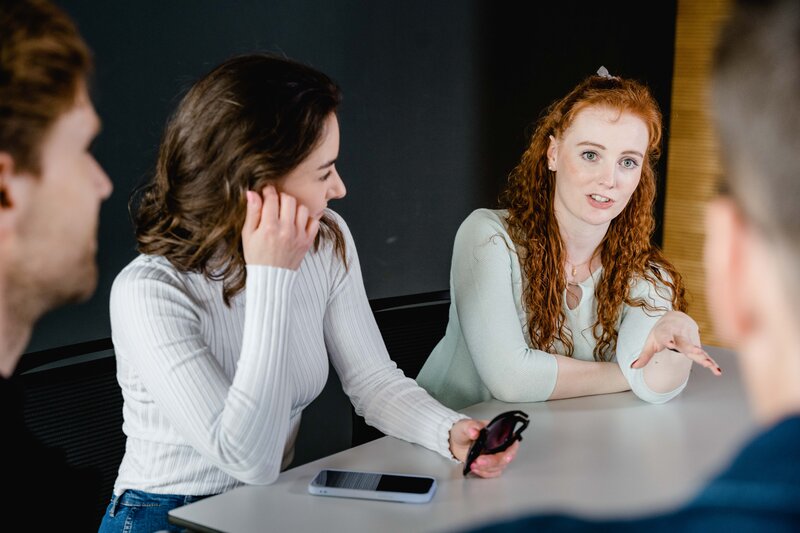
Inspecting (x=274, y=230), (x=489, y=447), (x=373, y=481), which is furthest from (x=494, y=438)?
(x=274, y=230)

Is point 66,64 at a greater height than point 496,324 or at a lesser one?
greater

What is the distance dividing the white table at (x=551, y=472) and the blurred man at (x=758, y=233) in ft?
Answer: 2.89

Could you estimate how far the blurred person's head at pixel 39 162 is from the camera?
1221 mm

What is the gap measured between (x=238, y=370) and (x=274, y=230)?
0.26 m

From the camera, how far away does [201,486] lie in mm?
1704

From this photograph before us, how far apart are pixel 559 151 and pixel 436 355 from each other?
615 millimetres

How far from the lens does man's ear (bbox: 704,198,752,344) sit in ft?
1.98

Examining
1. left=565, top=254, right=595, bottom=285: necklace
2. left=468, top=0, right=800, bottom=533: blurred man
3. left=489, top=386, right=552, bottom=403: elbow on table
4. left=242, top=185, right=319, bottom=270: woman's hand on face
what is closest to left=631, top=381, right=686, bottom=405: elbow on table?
left=489, top=386, right=552, bottom=403: elbow on table

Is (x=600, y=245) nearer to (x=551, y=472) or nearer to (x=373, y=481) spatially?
(x=551, y=472)

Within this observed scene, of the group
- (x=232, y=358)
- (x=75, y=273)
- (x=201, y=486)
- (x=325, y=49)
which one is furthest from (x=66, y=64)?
(x=325, y=49)

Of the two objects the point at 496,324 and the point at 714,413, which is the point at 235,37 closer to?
the point at 496,324

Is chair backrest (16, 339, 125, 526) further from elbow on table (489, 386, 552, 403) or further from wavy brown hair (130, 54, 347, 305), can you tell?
elbow on table (489, 386, 552, 403)

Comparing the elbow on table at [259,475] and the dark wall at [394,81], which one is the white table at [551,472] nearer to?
the elbow on table at [259,475]

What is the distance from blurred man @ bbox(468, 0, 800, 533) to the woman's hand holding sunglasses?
101cm
